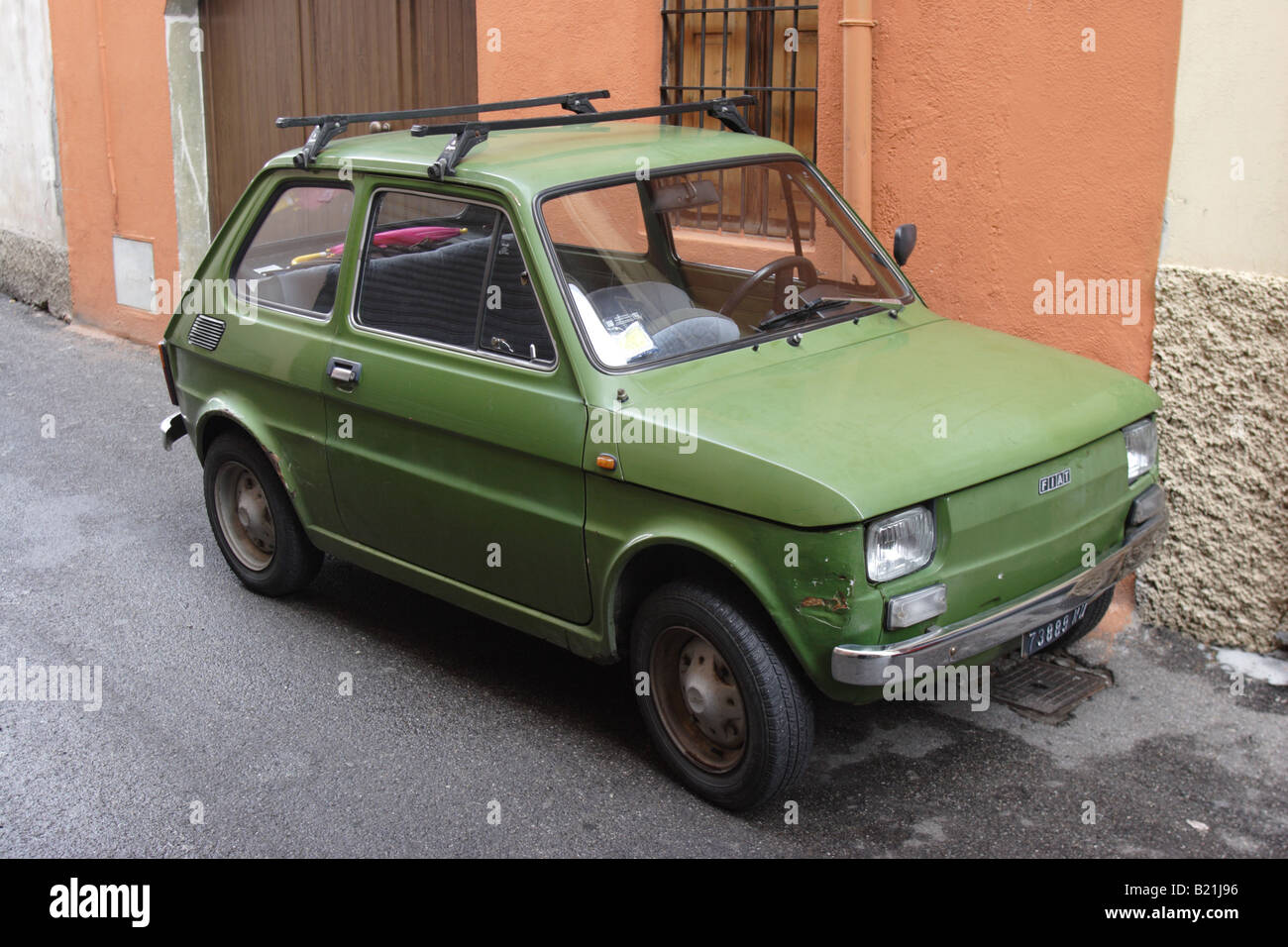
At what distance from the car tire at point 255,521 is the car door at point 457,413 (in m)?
0.54

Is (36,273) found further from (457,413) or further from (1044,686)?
(1044,686)

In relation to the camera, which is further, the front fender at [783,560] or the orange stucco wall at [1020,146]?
the orange stucco wall at [1020,146]

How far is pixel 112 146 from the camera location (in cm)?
1078

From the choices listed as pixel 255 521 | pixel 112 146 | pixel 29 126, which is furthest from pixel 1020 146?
pixel 29 126

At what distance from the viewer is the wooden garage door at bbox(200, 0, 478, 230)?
335 inches

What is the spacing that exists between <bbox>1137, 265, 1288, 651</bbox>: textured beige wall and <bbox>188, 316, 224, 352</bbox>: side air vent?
3743mm

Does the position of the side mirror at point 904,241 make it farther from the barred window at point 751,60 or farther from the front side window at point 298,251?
the front side window at point 298,251

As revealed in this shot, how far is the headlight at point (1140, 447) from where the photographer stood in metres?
4.60

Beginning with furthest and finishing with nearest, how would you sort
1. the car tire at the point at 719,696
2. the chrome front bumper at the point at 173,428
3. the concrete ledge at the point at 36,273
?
the concrete ledge at the point at 36,273 → the chrome front bumper at the point at 173,428 → the car tire at the point at 719,696

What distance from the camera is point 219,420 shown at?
5902mm

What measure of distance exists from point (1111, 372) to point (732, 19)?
10.4 feet

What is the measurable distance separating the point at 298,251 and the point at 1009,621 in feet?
10.5

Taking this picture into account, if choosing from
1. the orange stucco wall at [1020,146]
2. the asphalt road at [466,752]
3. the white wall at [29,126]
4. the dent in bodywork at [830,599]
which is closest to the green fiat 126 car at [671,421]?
the dent in bodywork at [830,599]

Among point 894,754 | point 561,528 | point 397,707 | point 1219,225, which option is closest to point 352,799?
point 397,707
